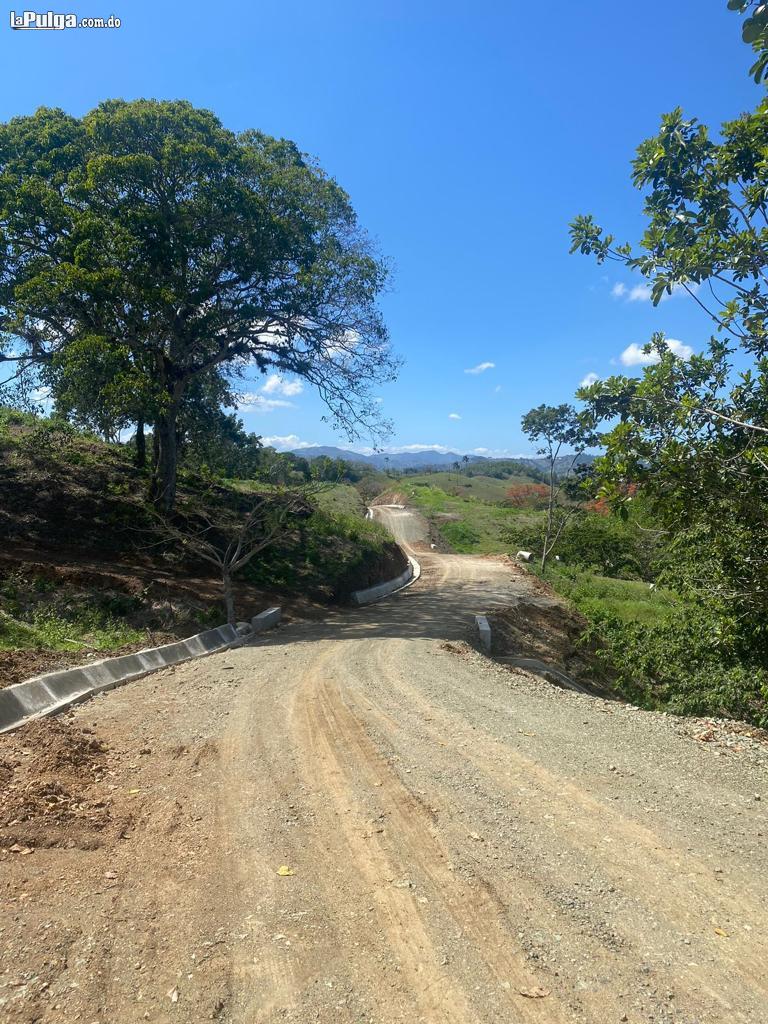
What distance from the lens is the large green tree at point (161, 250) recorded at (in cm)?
1422

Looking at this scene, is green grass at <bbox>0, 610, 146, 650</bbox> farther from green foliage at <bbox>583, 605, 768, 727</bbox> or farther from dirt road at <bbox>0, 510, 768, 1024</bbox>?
green foliage at <bbox>583, 605, 768, 727</bbox>

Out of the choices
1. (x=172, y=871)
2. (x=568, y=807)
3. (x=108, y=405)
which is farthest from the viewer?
(x=108, y=405)

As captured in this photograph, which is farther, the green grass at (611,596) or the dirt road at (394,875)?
the green grass at (611,596)

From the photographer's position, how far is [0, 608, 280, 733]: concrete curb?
664 cm

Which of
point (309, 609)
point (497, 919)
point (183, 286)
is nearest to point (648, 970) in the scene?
point (497, 919)

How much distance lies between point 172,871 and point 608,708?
19.8ft

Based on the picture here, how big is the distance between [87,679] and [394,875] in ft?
18.8

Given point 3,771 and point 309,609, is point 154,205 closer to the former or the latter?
point 309,609

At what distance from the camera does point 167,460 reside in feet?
60.8

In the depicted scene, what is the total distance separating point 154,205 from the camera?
15.9 meters

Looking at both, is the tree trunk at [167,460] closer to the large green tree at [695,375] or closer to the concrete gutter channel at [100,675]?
the concrete gutter channel at [100,675]

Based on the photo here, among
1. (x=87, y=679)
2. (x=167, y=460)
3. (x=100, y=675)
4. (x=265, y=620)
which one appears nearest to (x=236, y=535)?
(x=265, y=620)

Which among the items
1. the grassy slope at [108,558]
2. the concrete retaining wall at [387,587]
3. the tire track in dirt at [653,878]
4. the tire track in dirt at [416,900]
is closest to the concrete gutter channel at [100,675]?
the grassy slope at [108,558]

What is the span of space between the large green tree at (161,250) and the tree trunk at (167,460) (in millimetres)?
60
